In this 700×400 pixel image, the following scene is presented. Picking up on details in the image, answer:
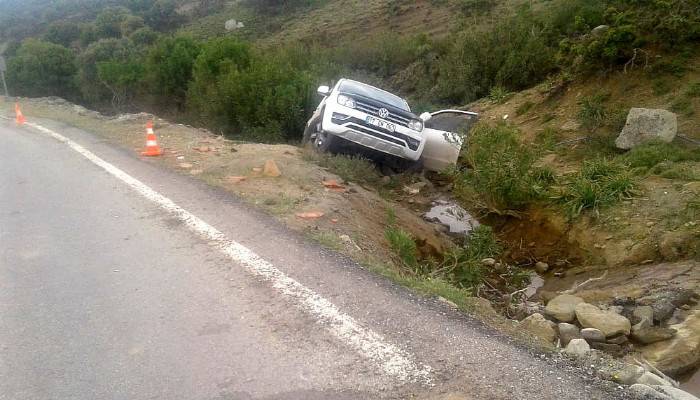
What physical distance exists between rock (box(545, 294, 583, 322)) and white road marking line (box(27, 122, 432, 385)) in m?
1.87

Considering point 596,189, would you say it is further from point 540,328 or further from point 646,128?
point 540,328

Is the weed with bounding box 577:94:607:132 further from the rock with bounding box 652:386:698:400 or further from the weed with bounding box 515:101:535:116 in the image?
the rock with bounding box 652:386:698:400

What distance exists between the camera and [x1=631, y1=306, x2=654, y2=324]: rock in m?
4.49

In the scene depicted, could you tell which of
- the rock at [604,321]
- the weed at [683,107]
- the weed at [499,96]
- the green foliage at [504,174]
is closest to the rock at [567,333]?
the rock at [604,321]

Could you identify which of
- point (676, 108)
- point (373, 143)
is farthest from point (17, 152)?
point (676, 108)

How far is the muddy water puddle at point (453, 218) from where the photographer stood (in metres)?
8.80

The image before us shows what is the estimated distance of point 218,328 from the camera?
3654 mm

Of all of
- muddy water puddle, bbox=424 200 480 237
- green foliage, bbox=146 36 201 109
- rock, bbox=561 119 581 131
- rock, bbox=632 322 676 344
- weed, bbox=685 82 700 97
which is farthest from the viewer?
green foliage, bbox=146 36 201 109

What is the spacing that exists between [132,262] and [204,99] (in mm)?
14277

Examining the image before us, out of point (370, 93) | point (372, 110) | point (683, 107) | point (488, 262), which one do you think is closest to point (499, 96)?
point (683, 107)

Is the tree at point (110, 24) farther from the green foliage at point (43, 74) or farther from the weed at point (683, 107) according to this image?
the weed at point (683, 107)

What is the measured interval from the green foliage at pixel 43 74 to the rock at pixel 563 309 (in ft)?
128

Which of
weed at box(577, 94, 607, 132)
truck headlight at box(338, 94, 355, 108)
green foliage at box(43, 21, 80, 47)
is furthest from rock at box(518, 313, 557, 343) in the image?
green foliage at box(43, 21, 80, 47)

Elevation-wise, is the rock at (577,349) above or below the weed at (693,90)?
below
